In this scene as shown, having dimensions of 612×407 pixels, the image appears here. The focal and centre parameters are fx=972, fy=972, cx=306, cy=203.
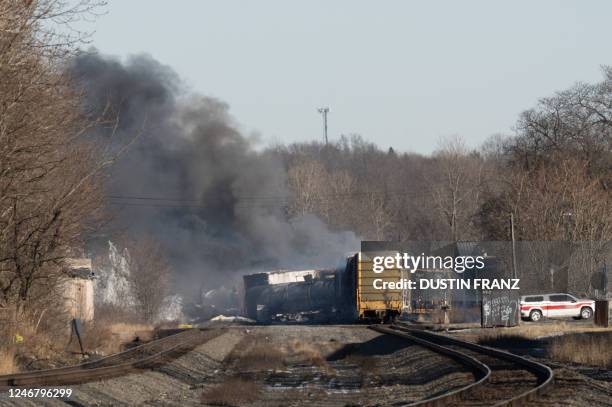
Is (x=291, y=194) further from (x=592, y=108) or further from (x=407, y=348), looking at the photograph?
(x=407, y=348)

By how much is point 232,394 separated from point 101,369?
3237 millimetres

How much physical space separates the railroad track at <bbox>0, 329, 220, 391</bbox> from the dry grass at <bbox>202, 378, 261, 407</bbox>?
2108mm

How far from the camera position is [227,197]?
290 feet

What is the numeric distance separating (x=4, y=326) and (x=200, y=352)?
550cm

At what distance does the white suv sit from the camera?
164 ft

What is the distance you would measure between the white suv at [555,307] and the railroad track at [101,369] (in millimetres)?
23651

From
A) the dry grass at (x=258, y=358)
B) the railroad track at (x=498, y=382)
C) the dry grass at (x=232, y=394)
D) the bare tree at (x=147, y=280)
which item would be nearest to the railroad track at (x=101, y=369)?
the dry grass at (x=258, y=358)

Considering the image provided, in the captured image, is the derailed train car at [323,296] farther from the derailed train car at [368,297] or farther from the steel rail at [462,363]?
the steel rail at [462,363]

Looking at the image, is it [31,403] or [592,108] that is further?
[592,108]

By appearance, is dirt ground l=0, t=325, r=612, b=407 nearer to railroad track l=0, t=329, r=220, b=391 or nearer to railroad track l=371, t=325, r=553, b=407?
railroad track l=371, t=325, r=553, b=407

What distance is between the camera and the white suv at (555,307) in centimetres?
4984

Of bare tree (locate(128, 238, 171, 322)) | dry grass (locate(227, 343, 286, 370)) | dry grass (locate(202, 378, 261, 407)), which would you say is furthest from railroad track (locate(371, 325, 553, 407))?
bare tree (locate(128, 238, 171, 322))

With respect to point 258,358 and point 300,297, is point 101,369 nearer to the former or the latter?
point 258,358

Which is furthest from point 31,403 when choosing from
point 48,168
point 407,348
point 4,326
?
point 407,348
